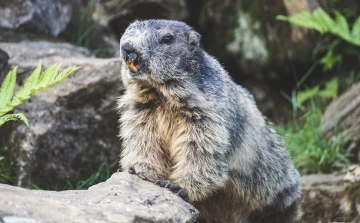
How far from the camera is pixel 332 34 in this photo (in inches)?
380

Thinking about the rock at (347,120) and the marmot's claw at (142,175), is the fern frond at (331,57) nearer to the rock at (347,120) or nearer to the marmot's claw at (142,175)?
the rock at (347,120)

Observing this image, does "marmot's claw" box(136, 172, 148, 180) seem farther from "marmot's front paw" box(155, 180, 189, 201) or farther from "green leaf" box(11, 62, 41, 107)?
"green leaf" box(11, 62, 41, 107)

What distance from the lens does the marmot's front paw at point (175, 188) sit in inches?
202

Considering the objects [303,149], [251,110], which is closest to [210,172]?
[251,110]

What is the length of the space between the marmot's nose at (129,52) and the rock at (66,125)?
2.00 m

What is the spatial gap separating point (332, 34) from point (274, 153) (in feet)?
13.1

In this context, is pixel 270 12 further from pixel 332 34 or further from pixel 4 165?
pixel 4 165

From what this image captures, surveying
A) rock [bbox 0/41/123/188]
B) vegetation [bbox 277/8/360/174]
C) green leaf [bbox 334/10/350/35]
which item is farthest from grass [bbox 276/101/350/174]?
rock [bbox 0/41/123/188]

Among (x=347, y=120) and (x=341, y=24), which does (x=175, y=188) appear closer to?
(x=347, y=120)

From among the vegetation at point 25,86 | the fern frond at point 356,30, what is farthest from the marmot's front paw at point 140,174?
the fern frond at point 356,30

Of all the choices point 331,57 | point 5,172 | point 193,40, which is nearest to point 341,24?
point 331,57

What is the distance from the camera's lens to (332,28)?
8836 mm

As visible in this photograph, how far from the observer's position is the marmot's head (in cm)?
526

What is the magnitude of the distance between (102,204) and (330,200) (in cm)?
382
